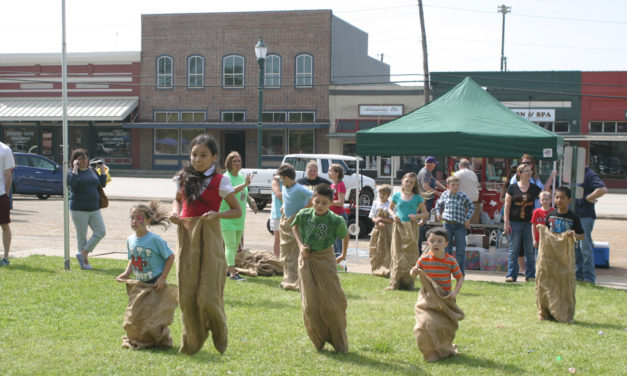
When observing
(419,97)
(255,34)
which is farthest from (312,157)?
(255,34)

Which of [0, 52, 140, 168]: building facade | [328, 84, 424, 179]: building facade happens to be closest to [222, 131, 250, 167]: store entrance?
[328, 84, 424, 179]: building facade

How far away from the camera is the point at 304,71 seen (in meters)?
43.5

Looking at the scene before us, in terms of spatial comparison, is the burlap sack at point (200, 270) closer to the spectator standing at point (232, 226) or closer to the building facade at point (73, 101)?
the spectator standing at point (232, 226)

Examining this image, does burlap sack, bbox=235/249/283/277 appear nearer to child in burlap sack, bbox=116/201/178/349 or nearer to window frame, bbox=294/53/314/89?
child in burlap sack, bbox=116/201/178/349

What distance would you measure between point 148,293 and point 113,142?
4278 centimetres

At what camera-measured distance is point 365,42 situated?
50.0 meters

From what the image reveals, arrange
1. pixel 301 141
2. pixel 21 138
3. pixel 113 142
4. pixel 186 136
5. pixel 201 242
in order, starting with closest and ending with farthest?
pixel 201 242 → pixel 301 141 → pixel 186 136 → pixel 113 142 → pixel 21 138

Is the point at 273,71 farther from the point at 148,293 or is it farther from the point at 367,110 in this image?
the point at 148,293

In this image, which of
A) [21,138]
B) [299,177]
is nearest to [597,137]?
[299,177]

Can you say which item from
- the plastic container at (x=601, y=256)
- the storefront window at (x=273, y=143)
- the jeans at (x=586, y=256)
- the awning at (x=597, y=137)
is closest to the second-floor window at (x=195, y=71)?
the storefront window at (x=273, y=143)

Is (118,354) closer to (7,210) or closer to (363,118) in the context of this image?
(7,210)

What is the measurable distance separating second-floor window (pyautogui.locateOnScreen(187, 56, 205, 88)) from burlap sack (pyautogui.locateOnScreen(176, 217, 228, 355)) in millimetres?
40810

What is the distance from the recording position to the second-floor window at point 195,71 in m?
45.1

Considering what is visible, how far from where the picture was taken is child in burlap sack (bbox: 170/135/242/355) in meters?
5.33
